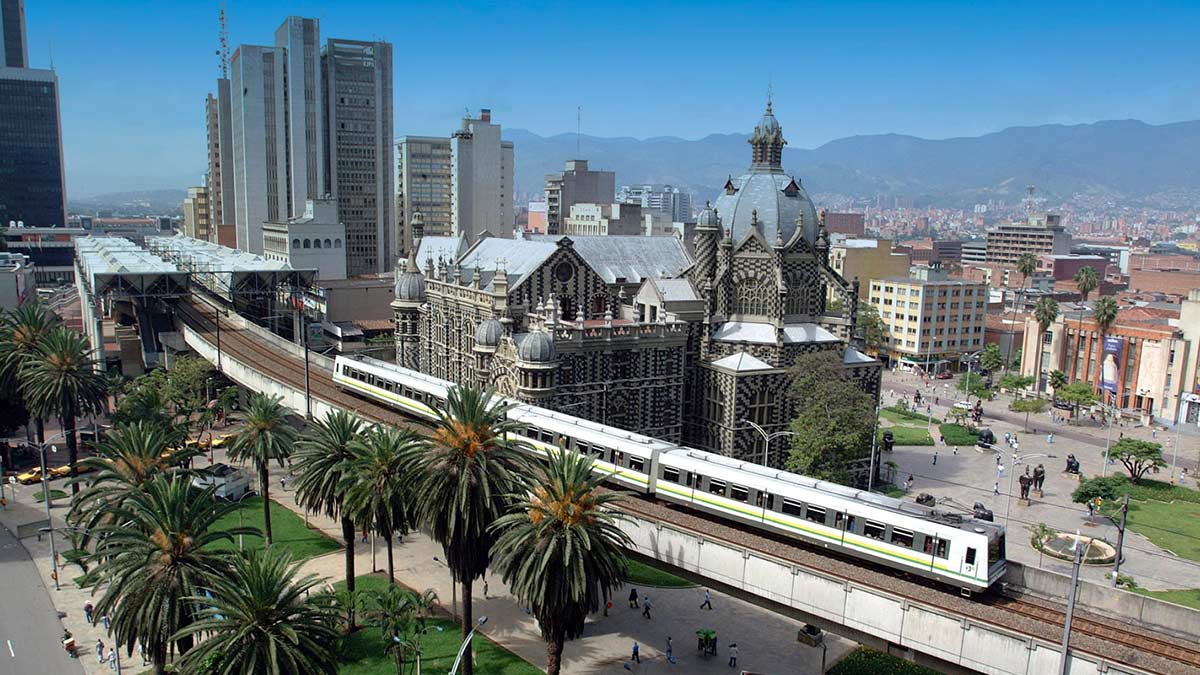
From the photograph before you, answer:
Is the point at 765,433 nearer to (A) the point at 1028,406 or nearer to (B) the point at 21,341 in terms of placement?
(A) the point at 1028,406

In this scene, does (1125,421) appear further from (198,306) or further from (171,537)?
(198,306)

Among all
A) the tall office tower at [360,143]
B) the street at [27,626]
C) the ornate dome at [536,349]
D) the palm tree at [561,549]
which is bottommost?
the street at [27,626]

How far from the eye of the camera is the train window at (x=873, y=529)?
4281cm

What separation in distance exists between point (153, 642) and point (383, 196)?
16496cm

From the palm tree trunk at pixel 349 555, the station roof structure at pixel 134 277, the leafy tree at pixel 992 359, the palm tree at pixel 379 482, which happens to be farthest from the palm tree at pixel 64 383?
the leafy tree at pixel 992 359

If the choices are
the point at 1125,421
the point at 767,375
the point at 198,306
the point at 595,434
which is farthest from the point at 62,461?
the point at 1125,421

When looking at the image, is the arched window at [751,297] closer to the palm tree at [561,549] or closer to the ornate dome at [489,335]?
the ornate dome at [489,335]

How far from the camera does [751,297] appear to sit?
86250mm

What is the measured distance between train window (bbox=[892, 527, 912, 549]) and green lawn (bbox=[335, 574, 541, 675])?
2132cm

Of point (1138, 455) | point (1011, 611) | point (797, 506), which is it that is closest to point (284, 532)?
point (797, 506)

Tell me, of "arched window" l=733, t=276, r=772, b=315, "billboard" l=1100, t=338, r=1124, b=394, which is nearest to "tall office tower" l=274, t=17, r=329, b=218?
"arched window" l=733, t=276, r=772, b=315

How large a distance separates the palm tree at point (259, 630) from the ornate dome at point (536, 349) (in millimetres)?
36039

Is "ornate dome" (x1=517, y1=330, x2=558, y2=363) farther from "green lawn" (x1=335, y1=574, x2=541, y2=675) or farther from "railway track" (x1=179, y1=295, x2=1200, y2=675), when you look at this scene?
"green lawn" (x1=335, y1=574, x2=541, y2=675)

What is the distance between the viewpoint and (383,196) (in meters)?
194
